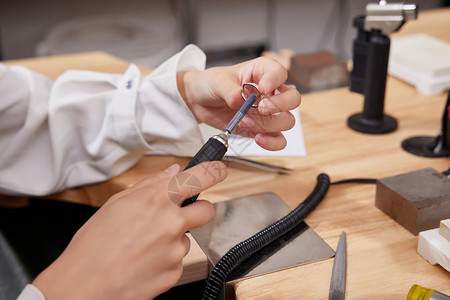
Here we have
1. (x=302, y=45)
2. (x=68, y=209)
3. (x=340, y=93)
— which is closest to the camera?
(x=68, y=209)

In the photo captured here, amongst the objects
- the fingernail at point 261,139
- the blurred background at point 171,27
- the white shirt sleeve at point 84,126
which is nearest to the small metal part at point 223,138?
the fingernail at point 261,139

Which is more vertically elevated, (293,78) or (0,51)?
(293,78)

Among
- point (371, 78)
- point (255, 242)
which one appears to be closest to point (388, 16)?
point (371, 78)

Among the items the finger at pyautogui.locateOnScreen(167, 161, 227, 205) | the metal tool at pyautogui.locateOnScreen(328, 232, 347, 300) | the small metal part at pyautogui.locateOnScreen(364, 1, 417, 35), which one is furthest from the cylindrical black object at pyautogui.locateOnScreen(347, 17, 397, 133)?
the finger at pyautogui.locateOnScreen(167, 161, 227, 205)

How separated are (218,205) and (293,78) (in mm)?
465

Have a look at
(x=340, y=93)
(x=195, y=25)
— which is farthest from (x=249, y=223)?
(x=195, y=25)

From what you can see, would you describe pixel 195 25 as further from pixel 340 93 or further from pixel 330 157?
pixel 330 157

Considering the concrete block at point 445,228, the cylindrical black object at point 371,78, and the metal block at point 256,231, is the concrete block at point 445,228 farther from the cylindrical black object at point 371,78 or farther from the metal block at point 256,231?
the cylindrical black object at point 371,78

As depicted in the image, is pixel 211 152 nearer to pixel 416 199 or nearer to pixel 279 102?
pixel 279 102

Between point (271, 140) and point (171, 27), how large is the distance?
76.9 inches

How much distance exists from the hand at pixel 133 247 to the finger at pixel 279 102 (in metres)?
0.15

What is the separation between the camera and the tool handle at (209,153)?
1.54 feet

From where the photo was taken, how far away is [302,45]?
2750 mm

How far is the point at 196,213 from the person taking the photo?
445mm
